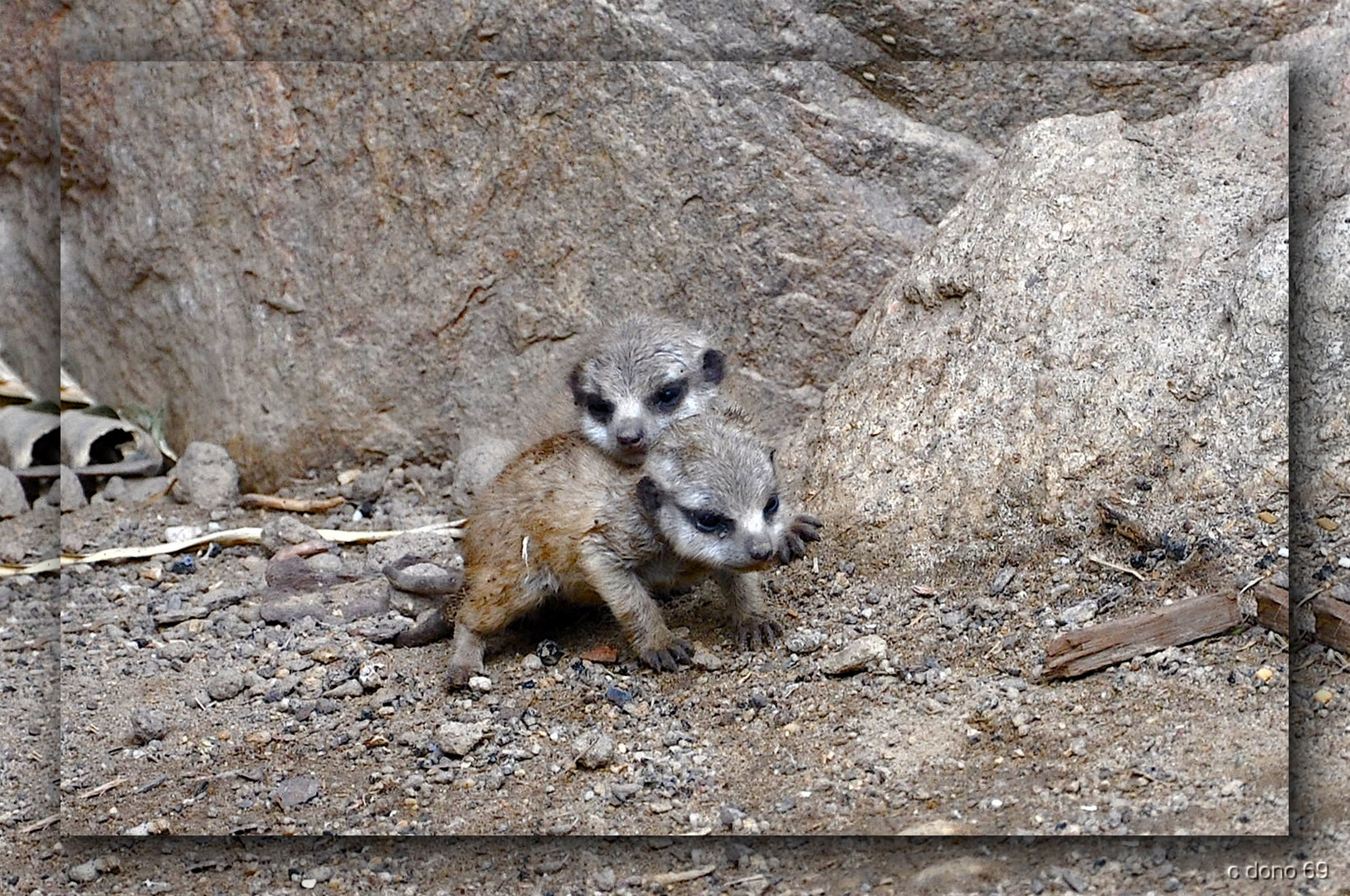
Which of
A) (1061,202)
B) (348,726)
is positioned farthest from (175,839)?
(1061,202)

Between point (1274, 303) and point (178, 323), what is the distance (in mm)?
3508

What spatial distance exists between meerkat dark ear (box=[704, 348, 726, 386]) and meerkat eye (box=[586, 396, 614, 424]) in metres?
0.32

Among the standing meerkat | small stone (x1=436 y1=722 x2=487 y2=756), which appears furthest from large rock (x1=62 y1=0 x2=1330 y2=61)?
small stone (x1=436 y1=722 x2=487 y2=756)

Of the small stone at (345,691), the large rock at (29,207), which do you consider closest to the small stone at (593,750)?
the small stone at (345,691)

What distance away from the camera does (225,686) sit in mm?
3877

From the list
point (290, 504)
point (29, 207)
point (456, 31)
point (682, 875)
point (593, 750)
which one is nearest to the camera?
point (682, 875)

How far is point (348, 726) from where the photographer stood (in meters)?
3.70

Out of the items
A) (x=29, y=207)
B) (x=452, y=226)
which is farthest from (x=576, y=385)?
(x=29, y=207)

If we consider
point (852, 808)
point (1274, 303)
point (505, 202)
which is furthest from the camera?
point (505, 202)

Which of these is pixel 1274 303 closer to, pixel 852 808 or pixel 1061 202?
pixel 1061 202

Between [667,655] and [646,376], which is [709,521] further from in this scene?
[646,376]

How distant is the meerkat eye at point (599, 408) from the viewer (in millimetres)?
4445

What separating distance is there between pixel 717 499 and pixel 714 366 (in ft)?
2.66

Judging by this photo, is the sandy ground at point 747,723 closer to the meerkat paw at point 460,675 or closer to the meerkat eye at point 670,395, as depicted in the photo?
the meerkat paw at point 460,675
